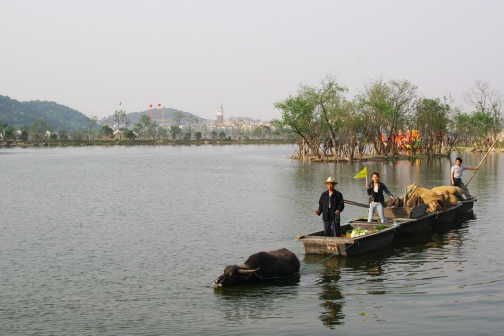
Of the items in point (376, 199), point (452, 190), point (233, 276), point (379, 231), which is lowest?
point (233, 276)

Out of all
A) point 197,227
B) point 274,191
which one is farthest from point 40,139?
point 197,227

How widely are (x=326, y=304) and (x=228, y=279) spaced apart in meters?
2.25

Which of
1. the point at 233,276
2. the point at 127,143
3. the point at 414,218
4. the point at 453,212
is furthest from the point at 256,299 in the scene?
the point at 127,143

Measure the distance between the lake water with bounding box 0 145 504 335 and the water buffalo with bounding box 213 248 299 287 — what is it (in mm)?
212

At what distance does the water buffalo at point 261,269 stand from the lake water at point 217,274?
0.21 metres

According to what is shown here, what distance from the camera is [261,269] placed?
42.4 ft

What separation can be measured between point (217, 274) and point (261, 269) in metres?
1.57

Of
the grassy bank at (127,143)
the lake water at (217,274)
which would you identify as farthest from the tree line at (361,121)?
the grassy bank at (127,143)

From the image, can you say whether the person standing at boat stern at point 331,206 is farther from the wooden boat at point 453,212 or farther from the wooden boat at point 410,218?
the wooden boat at point 453,212

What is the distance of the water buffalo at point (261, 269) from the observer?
1258 cm

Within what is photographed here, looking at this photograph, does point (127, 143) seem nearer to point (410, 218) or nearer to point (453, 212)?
point (453, 212)

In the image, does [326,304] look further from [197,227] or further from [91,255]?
[197,227]

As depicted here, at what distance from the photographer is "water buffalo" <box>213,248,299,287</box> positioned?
12.6m

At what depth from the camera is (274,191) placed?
3369cm
